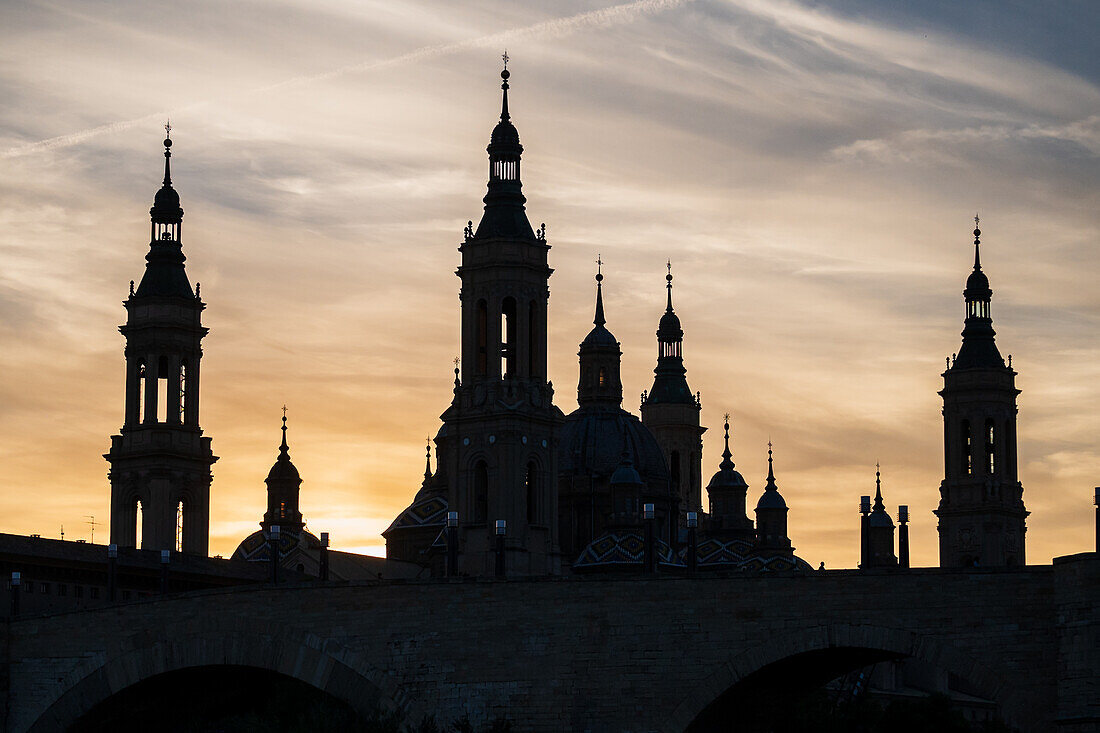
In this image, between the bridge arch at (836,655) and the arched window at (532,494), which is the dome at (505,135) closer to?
the arched window at (532,494)

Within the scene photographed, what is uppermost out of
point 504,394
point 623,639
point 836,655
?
point 504,394

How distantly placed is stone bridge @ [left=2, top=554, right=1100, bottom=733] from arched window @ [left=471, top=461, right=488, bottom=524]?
4505 cm

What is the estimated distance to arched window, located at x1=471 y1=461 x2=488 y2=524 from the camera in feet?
375

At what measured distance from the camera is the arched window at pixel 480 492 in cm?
11438

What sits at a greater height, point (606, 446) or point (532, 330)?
point (532, 330)

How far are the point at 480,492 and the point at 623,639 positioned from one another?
2078 inches

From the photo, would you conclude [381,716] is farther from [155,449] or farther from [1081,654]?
[155,449]

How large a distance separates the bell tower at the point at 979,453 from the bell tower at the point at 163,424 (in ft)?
144

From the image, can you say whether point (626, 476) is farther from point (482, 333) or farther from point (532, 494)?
point (482, 333)

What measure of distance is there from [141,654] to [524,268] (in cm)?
4708

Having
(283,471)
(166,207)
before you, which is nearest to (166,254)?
(166,207)

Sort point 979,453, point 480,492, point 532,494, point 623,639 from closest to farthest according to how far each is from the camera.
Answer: point 623,639 → point 480,492 → point 532,494 → point 979,453

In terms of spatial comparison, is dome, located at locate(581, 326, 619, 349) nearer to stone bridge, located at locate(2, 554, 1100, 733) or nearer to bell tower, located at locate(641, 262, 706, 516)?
bell tower, located at locate(641, 262, 706, 516)

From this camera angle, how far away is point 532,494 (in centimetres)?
11625
